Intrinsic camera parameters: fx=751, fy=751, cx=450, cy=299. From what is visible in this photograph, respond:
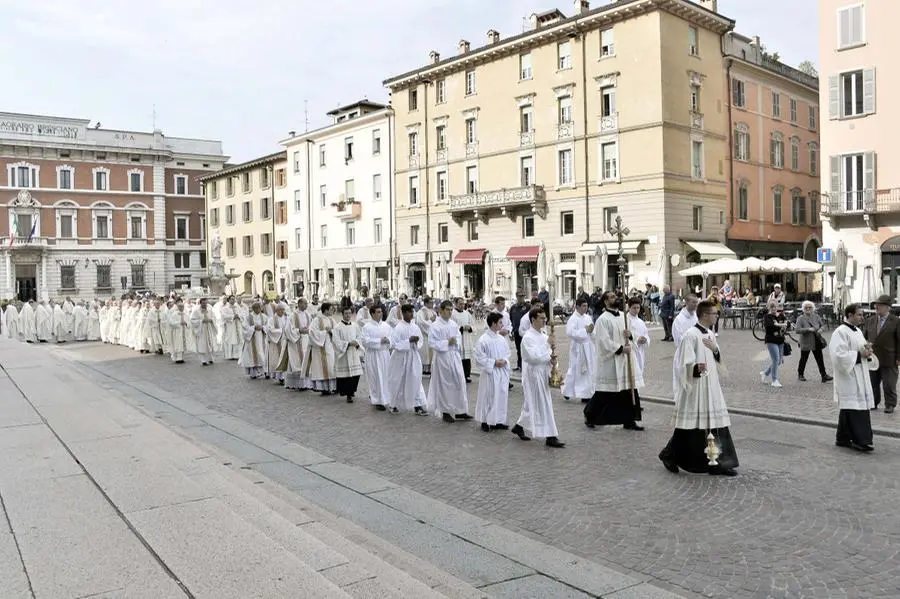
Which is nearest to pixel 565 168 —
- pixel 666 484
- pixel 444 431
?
pixel 444 431

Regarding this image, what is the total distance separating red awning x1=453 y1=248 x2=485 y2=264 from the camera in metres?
45.2

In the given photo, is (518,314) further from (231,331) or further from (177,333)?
(177,333)

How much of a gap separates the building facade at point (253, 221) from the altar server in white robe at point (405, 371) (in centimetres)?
4822

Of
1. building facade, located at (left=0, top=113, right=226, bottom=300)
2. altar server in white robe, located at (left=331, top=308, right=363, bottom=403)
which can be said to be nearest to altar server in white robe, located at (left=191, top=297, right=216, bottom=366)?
altar server in white robe, located at (left=331, top=308, right=363, bottom=403)

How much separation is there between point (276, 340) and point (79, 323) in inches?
824

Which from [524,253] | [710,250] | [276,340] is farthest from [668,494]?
[524,253]

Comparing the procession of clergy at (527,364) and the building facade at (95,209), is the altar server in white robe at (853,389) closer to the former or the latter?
the procession of clergy at (527,364)

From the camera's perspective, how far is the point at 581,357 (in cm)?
1348

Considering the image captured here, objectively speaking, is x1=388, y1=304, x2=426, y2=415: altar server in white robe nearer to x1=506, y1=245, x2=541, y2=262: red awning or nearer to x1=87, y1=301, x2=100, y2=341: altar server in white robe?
x1=87, y1=301, x2=100, y2=341: altar server in white robe

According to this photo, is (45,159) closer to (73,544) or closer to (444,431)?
(444,431)

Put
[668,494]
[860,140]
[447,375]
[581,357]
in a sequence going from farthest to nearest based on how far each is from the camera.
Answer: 1. [860,140]
2. [581,357]
3. [447,375]
4. [668,494]

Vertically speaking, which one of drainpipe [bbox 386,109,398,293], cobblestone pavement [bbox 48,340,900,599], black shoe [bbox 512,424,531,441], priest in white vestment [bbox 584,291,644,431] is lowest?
cobblestone pavement [bbox 48,340,900,599]

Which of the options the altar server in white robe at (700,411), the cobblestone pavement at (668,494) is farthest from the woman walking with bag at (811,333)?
the altar server in white robe at (700,411)

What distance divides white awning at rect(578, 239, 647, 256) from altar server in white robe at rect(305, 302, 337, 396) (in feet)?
79.9
